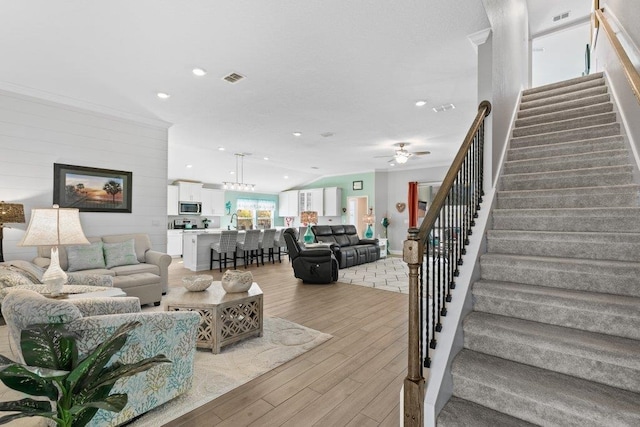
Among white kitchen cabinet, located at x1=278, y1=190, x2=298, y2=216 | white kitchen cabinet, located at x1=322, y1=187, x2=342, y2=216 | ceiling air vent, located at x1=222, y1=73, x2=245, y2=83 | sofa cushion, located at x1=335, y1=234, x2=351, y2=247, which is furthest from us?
white kitchen cabinet, located at x1=278, y1=190, x2=298, y2=216

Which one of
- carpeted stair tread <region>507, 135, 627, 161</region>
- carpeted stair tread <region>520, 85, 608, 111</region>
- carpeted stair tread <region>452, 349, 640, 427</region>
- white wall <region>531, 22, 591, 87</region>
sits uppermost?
white wall <region>531, 22, 591, 87</region>

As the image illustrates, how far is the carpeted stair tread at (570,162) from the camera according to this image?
2785mm

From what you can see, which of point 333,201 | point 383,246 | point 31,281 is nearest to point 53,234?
point 31,281

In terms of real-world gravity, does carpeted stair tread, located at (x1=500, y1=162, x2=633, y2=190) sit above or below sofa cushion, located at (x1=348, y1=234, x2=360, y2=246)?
above

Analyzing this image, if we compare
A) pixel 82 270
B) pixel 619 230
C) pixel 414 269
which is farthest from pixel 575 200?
pixel 82 270

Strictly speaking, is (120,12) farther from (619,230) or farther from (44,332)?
(619,230)

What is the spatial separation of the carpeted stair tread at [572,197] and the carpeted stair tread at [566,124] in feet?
4.35

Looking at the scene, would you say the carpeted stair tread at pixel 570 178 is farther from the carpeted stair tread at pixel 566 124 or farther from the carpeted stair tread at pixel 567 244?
the carpeted stair tread at pixel 566 124

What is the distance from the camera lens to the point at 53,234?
2.47 meters

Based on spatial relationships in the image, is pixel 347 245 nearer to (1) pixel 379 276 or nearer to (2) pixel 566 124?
(1) pixel 379 276

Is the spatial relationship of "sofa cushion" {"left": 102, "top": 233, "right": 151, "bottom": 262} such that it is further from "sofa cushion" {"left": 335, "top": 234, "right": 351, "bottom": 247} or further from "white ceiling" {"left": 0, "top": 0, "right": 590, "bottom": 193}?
"sofa cushion" {"left": 335, "top": 234, "right": 351, "bottom": 247}

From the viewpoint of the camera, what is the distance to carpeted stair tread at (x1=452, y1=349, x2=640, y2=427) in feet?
4.50

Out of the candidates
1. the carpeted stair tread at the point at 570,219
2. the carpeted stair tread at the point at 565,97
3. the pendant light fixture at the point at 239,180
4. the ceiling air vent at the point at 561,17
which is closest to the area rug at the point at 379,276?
the carpeted stair tread at the point at 570,219

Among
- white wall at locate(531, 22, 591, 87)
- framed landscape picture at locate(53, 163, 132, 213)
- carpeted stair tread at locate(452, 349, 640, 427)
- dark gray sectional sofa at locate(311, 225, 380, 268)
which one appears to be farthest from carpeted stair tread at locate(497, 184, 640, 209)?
framed landscape picture at locate(53, 163, 132, 213)
